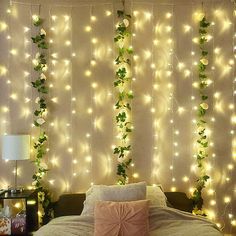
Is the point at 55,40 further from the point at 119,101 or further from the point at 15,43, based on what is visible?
the point at 119,101

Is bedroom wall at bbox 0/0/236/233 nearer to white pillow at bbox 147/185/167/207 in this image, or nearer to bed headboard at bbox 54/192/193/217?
bed headboard at bbox 54/192/193/217

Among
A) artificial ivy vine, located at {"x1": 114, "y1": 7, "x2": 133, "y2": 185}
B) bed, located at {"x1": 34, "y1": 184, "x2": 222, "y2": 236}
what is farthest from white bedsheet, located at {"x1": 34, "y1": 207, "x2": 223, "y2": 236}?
artificial ivy vine, located at {"x1": 114, "y1": 7, "x2": 133, "y2": 185}

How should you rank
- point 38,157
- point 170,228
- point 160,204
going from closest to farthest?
1. point 170,228
2. point 160,204
3. point 38,157

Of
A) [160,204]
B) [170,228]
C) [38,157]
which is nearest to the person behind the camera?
[170,228]

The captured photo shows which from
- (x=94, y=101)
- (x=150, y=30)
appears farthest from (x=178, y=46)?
(x=94, y=101)

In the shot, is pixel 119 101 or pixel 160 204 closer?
pixel 160 204

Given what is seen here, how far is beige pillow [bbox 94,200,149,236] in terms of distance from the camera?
2649 millimetres

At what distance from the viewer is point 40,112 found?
11.7 ft

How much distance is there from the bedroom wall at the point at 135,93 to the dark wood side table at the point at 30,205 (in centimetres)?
28

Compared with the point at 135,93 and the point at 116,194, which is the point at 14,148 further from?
the point at 135,93

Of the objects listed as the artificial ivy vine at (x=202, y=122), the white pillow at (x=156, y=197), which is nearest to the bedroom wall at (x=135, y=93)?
the artificial ivy vine at (x=202, y=122)

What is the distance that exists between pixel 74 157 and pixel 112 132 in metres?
0.49

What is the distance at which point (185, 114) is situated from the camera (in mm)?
3672

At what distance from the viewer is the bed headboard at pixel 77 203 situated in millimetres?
3369
